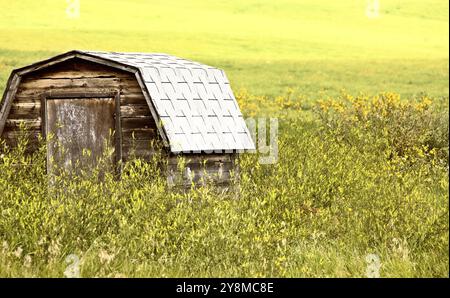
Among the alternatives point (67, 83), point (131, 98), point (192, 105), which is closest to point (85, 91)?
point (67, 83)

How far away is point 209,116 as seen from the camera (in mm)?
11469

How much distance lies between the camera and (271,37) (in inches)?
1873

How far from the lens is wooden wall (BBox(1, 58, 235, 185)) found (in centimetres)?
1116

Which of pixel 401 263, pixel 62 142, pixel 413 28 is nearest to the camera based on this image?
pixel 401 263

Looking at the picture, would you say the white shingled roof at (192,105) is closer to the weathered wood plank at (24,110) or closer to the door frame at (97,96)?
the door frame at (97,96)

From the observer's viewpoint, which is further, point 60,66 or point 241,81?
point 241,81

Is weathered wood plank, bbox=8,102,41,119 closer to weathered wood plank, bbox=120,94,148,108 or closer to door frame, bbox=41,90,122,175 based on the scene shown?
door frame, bbox=41,90,122,175

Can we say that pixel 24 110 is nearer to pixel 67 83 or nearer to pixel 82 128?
pixel 67 83

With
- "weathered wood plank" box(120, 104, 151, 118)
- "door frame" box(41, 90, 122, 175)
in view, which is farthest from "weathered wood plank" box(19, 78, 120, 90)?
"weathered wood plank" box(120, 104, 151, 118)

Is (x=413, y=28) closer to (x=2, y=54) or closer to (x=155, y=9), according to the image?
(x=155, y=9)

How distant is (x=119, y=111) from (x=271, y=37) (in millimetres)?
36941
